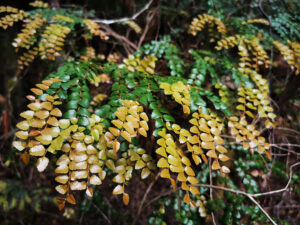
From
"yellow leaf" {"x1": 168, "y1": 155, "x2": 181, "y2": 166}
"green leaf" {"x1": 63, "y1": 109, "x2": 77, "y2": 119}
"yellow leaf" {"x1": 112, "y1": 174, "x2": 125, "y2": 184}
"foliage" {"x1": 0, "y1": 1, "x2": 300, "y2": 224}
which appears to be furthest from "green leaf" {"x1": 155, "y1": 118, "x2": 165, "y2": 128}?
"green leaf" {"x1": 63, "y1": 109, "x2": 77, "y2": 119}

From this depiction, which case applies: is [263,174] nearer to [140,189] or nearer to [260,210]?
[260,210]

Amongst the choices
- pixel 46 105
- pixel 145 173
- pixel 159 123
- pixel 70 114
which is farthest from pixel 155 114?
pixel 46 105

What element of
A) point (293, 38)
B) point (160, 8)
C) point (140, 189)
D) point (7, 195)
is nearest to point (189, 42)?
point (160, 8)

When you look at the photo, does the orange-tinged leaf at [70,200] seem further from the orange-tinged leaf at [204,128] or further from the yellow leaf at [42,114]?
the orange-tinged leaf at [204,128]

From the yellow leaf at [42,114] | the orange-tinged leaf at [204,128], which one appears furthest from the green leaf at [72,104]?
the orange-tinged leaf at [204,128]

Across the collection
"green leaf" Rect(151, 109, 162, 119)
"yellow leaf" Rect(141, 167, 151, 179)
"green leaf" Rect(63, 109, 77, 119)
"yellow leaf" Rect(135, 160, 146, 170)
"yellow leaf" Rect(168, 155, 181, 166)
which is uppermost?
"green leaf" Rect(151, 109, 162, 119)

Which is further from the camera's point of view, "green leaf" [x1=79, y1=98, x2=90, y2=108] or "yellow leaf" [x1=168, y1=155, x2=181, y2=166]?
"green leaf" [x1=79, y1=98, x2=90, y2=108]

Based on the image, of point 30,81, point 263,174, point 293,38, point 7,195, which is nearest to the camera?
point 263,174

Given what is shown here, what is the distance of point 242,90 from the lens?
1.33 meters

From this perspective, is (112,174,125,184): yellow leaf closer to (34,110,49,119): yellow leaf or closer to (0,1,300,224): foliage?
(0,1,300,224): foliage

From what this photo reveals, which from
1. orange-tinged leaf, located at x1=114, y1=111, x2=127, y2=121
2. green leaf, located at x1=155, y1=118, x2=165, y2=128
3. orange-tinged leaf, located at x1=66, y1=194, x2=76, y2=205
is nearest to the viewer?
orange-tinged leaf, located at x1=66, y1=194, x2=76, y2=205

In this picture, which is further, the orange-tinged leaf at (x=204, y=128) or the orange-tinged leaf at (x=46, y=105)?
the orange-tinged leaf at (x=204, y=128)

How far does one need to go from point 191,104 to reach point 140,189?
67.1 inches

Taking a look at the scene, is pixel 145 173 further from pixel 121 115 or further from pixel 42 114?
pixel 42 114
